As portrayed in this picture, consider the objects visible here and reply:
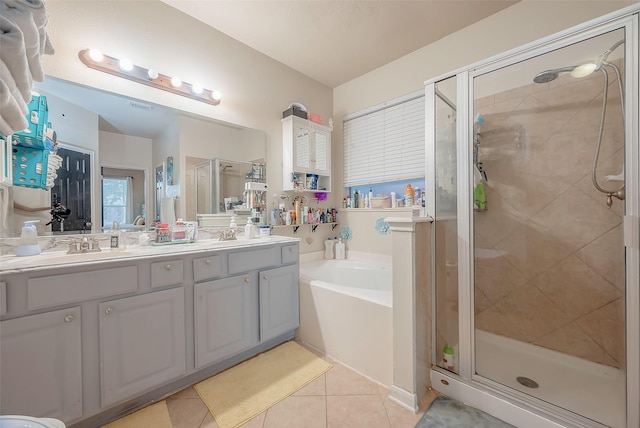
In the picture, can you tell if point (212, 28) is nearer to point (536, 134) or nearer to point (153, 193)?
point (153, 193)

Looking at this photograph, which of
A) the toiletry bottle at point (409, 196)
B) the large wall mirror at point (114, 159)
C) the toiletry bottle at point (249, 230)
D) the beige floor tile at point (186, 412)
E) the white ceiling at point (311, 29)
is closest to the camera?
the beige floor tile at point (186, 412)

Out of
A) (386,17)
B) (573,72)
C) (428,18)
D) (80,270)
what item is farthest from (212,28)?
(573,72)

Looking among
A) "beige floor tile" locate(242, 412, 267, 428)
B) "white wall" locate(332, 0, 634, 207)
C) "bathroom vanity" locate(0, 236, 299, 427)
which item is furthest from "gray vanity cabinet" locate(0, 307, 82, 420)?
"white wall" locate(332, 0, 634, 207)

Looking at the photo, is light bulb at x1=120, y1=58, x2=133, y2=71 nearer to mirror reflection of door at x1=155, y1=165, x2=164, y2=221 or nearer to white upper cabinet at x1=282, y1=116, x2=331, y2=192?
mirror reflection of door at x1=155, y1=165, x2=164, y2=221

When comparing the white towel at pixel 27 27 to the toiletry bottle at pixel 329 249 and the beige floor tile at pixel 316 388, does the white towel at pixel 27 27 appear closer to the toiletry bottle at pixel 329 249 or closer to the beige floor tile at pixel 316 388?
the beige floor tile at pixel 316 388

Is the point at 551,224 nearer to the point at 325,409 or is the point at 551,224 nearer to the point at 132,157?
the point at 325,409

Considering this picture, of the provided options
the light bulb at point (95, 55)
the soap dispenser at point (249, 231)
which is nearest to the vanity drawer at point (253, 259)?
the soap dispenser at point (249, 231)

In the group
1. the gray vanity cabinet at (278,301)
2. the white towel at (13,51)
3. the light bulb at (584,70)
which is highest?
the light bulb at (584,70)

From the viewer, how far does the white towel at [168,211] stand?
6.12 feet

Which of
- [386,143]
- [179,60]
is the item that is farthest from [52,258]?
[386,143]

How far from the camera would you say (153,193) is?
6.05 feet

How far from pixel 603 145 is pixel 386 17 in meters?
1.73

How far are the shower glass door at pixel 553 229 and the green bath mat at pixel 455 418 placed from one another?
0.19 m

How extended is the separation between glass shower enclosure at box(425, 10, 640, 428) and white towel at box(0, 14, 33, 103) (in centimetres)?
178
